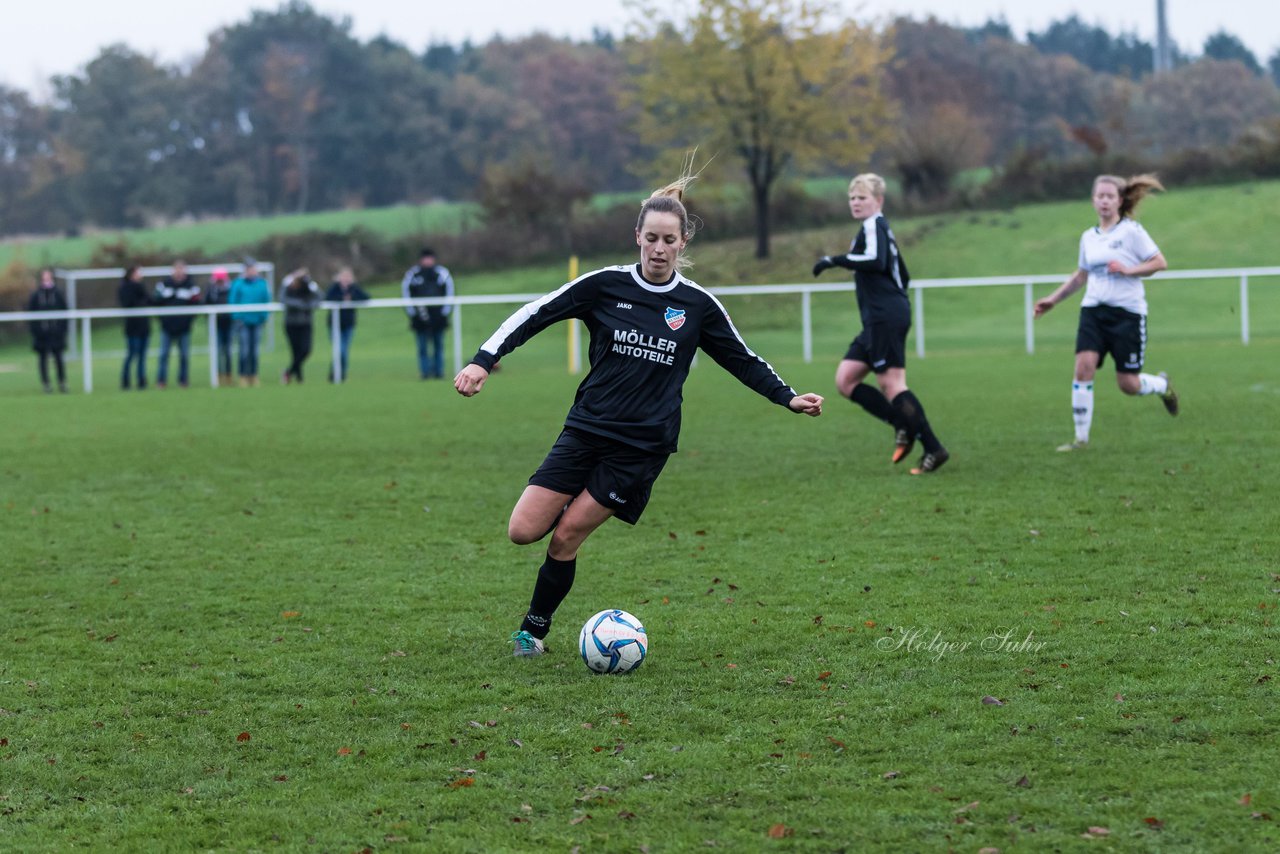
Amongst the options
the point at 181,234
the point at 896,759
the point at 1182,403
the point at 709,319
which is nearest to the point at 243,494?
the point at 709,319

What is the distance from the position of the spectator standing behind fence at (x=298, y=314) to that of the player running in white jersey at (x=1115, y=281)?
44.1 ft

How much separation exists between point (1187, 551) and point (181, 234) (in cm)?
5127

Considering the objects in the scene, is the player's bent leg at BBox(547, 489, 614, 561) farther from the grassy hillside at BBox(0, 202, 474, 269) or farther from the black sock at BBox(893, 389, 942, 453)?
the grassy hillside at BBox(0, 202, 474, 269)

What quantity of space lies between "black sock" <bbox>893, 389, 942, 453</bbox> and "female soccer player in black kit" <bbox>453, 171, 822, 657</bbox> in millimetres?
4581

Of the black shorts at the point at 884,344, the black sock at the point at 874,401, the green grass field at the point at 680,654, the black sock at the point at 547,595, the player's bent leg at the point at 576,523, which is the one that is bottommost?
the green grass field at the point at 680,654

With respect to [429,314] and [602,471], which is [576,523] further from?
[429,314]

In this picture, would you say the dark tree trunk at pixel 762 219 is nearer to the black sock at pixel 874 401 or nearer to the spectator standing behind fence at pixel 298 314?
the spectator standing behind fence at pixel 298 314

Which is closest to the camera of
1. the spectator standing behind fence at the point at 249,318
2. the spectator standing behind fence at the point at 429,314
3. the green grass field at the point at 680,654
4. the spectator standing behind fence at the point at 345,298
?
the green grass field at the point at 680,654

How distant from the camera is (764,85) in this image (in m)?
39.1

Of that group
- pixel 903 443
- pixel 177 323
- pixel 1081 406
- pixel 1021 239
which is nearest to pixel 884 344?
pixel 903 443

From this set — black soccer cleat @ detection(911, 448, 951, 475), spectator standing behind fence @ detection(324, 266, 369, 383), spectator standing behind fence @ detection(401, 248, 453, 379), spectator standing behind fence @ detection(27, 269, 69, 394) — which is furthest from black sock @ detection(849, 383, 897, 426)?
spectator standing behind fence @ detection(27, 269, 69, 394)

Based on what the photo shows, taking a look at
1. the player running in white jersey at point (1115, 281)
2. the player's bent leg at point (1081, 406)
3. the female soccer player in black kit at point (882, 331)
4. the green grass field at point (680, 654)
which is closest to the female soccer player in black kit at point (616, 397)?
the green grass field at point (680, 654)

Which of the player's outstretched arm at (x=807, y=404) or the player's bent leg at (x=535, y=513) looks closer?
the player's outstretched arm at (x=807, y=404)

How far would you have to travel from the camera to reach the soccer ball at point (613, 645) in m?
5.52
